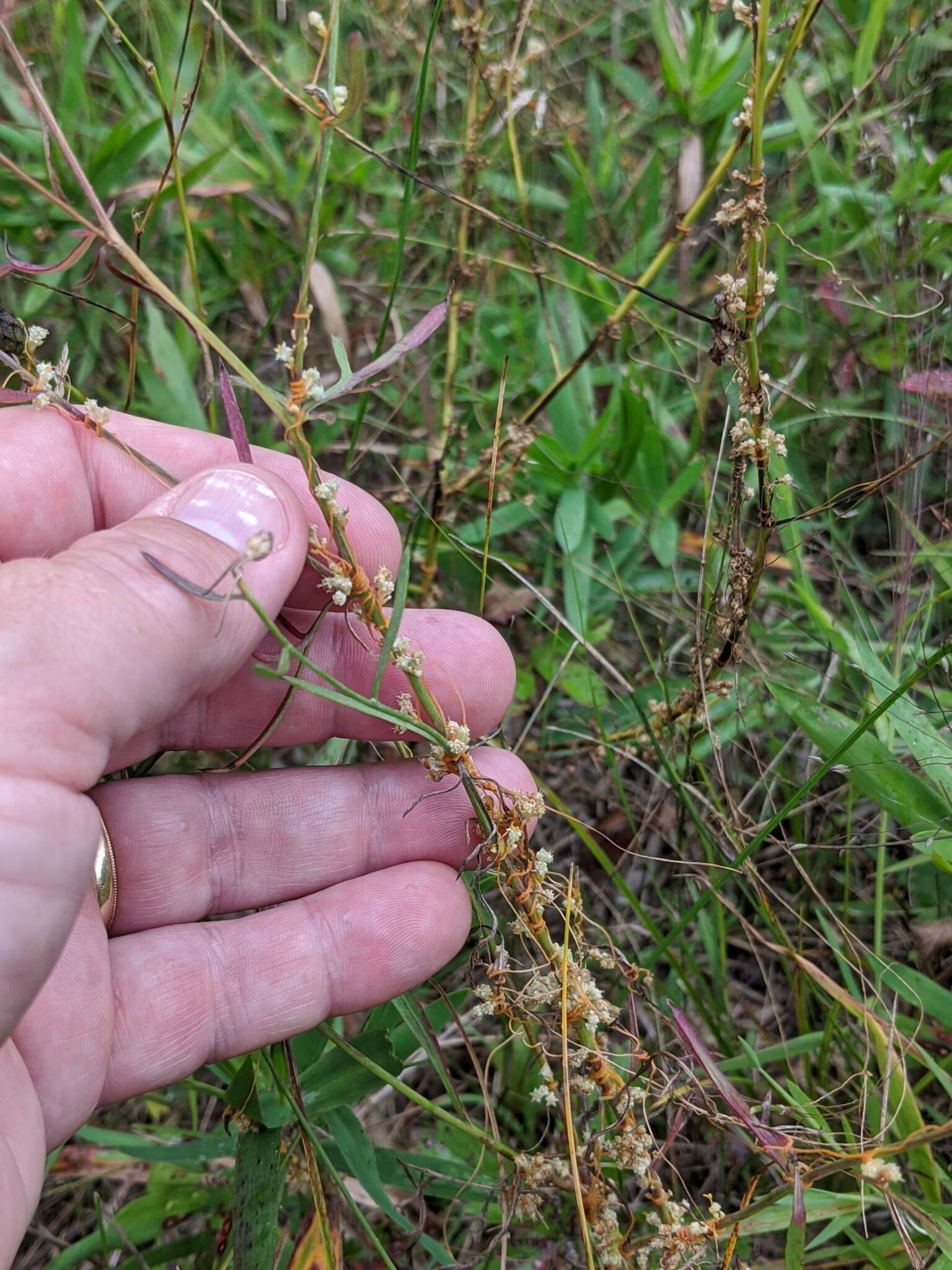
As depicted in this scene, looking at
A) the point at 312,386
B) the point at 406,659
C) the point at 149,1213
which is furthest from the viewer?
the point at 149,1213

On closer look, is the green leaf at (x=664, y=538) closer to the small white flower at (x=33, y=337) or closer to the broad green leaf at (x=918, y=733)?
the broad green leaf at (x=918, y=733)

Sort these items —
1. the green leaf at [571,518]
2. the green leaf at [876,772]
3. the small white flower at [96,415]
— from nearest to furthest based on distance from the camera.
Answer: the small white flower at [96,415], the green leaf at [876,772], the green leaf at [571,518]

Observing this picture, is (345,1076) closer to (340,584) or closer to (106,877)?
(106,877)

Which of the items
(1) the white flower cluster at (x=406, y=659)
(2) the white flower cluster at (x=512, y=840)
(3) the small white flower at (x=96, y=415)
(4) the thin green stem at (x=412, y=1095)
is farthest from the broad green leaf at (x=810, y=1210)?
(3) the small white flower at (x=96, y=415)

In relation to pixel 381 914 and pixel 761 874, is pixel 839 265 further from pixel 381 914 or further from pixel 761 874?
pixel 381 914

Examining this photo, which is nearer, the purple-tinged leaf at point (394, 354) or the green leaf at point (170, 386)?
the purple-tinged leaf at point (394, 354)

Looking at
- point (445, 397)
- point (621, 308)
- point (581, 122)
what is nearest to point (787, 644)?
point (621, 308)

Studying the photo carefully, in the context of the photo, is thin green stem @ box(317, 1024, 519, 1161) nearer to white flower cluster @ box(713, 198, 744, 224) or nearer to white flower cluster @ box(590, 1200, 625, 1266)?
white flower cluster @ box(590, 1200, 625, 1266)

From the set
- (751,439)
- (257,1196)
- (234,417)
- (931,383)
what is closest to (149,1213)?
(257,1196)
